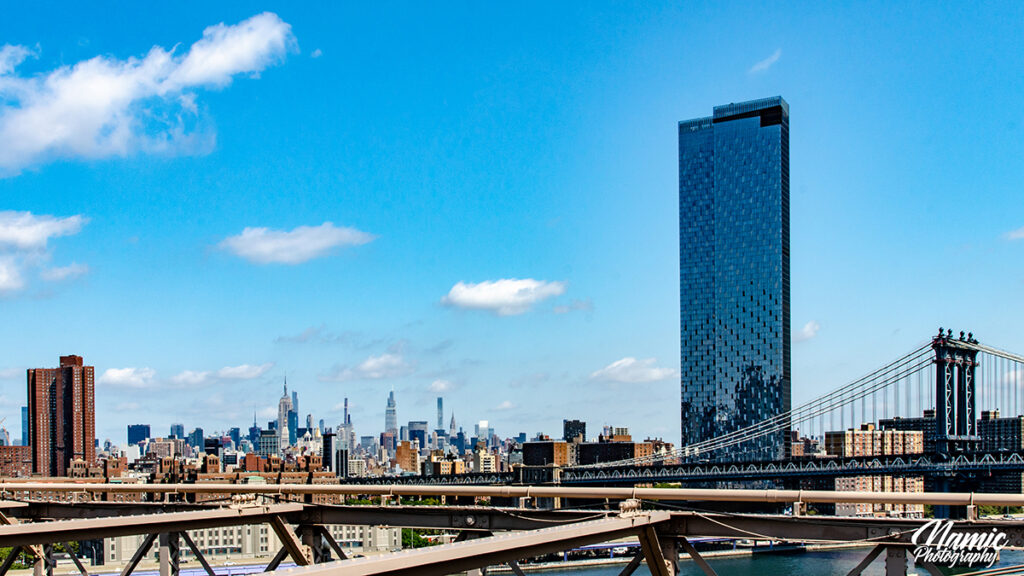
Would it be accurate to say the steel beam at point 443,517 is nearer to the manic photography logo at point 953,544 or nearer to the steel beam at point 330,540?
the steel beam at point 330,540

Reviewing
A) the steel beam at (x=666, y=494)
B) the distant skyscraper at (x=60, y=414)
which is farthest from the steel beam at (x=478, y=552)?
the distant skyscraper at (x=60, y=414)

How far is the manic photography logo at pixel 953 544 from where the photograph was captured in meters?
7.87

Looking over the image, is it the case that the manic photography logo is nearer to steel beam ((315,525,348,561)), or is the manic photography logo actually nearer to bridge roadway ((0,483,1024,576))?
bridge roadway ((0,483,1024,576))

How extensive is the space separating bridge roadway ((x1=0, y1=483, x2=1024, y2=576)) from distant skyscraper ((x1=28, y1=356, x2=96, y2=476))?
137 meters

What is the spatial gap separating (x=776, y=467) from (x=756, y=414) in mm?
26226

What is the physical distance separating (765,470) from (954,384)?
1436 cm

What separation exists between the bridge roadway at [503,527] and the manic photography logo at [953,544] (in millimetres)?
43

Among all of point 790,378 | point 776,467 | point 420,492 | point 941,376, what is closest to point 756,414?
→ point 790,378

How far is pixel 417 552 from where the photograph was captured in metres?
5.41

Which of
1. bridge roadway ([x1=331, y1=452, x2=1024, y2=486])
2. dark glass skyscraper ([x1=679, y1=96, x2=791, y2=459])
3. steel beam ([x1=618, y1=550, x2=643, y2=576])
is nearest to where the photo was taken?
steel beam ([x1=618, y1=550, x2=643, y2=576])

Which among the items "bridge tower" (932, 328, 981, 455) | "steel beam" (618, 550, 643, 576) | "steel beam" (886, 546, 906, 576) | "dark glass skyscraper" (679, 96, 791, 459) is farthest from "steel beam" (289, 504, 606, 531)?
"dark glass skyscraper" (679, 96, 791, 459)

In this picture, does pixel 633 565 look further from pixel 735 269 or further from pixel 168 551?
pixel 735 269

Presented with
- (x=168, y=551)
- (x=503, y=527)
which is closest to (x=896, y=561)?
(x=503, y=527)

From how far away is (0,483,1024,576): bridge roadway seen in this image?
593cm
